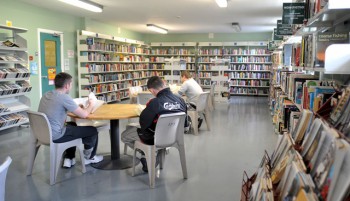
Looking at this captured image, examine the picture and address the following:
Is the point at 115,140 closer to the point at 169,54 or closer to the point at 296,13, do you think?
the point at 296,13

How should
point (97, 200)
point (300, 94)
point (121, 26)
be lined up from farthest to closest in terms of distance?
point (121, 26) < point (300, 94) < point (97, 200)

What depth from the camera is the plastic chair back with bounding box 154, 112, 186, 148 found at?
3.38m

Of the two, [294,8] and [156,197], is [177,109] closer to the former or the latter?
[156,197]

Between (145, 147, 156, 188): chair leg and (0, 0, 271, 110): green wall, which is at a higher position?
(0, 0, 271, 110): green wall

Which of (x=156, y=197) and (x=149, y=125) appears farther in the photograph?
(x=149, y=125)

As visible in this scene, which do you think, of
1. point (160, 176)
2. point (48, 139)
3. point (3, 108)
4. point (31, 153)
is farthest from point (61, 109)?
point (3, 108)

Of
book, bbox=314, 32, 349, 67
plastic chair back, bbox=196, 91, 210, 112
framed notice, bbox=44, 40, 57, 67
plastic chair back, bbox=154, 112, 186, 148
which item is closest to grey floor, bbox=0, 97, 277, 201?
plastic chair back, bbox=154, 112, 186, 148

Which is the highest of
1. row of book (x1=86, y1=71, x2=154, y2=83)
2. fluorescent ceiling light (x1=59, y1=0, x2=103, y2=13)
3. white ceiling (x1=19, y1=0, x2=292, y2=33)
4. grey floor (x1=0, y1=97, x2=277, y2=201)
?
white ceiling (x1=19, y1=0, x2=292, y2=33)

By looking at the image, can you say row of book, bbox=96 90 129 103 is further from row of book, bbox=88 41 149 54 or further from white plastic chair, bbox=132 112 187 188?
white plastic chair, bbox=132 112 187 188

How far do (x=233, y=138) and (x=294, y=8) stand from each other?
2944mm

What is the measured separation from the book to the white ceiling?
15.0ft

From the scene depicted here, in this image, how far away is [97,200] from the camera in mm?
3168

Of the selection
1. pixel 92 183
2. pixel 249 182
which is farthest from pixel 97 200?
pixel 249 182

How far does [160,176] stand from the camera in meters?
3.83
